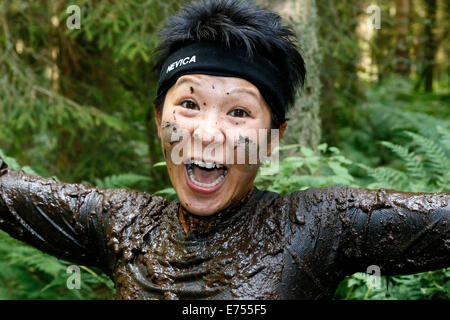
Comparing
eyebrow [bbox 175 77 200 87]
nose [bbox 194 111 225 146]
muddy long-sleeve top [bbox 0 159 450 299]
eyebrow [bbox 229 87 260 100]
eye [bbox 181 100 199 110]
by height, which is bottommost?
muddy long-sleeve top [bbox 0 159 450 299]

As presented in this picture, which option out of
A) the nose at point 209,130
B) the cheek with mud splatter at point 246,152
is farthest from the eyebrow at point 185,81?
the cheek with mud splatter at point 246,152

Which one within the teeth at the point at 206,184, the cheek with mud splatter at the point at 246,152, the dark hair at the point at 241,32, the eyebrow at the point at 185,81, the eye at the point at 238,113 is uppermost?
the dark hair at the point at 241,32

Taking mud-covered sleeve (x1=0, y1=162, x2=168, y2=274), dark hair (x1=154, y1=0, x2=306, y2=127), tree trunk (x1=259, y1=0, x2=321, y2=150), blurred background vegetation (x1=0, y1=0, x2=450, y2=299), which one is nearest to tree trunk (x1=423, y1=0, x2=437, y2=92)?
blurred background vegetation (x1=0, y1=0, x2=450, y2=299)

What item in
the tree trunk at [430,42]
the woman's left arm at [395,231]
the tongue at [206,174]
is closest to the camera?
the woman's left arm at [395,231]

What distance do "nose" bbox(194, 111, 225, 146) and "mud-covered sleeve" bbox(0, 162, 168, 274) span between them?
547 mm

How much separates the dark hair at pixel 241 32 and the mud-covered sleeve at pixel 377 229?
20.4 inches

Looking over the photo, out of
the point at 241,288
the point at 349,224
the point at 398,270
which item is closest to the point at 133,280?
the point at 241,288

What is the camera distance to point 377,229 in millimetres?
1823

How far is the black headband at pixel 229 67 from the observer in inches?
78.0

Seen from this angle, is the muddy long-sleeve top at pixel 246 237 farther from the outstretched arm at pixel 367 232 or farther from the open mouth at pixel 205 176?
the open mouth at pixel 205 176

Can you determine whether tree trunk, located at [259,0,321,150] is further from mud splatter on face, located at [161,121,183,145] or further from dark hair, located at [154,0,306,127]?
mud splatter on face, located at [161,121,183,145]

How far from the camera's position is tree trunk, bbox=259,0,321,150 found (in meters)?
3.69

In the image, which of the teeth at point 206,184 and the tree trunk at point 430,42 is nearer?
the teeth at point 206,184
